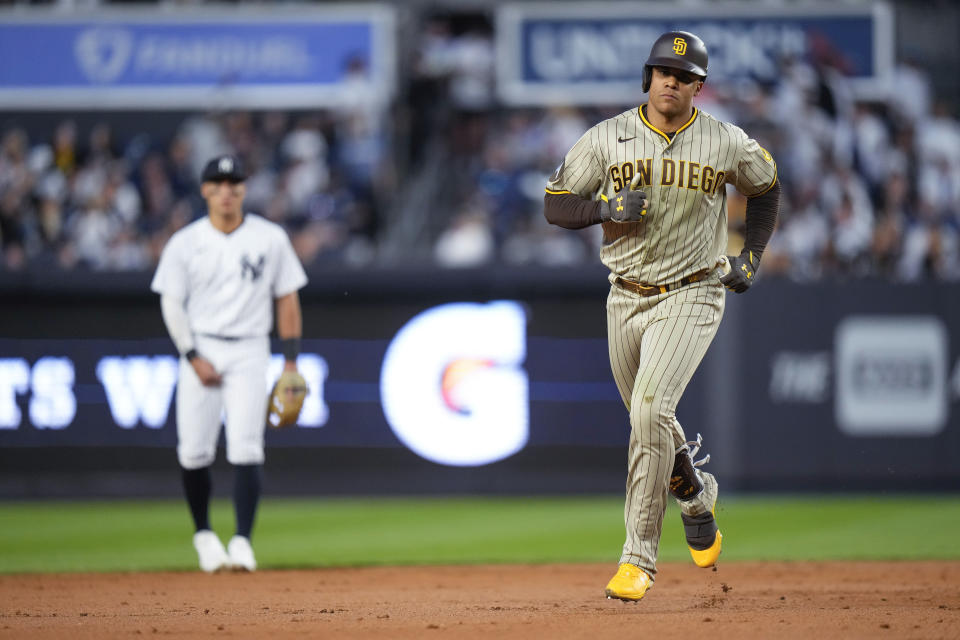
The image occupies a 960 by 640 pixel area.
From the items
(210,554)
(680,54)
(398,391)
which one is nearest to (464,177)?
(398,391)

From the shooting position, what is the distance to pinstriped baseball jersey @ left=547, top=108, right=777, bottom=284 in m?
5.89

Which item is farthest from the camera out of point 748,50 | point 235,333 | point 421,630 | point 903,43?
point 903,43

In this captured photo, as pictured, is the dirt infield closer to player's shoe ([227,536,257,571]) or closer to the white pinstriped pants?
player's shoe ([227,536,257,571])

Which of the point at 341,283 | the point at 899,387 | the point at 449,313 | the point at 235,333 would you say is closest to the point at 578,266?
the point at 449,313

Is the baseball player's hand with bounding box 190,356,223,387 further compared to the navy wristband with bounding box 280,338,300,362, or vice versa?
the navy wristband with bounding box 280,338,300,362

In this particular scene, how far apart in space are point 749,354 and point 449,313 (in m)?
2.63

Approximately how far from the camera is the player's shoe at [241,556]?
26.0ft

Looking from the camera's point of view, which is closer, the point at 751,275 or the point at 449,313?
the point at 751,275

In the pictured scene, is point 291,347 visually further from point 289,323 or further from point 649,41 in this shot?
point 649,41

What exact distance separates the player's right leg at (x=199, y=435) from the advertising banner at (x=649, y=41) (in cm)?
532

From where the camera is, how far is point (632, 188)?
5.83 m

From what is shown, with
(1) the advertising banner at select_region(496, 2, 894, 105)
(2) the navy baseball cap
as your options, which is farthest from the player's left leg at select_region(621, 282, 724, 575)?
(1) the advertising banner at select_region(496, 2, 894, 105)

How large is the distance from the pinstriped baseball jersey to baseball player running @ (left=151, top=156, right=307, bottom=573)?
2.67 metres

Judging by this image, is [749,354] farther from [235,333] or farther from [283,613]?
[283,613]
